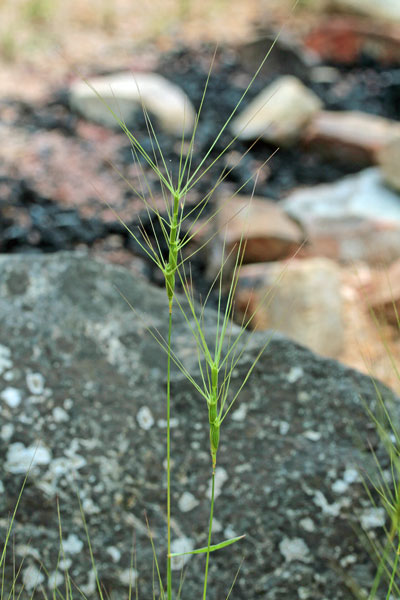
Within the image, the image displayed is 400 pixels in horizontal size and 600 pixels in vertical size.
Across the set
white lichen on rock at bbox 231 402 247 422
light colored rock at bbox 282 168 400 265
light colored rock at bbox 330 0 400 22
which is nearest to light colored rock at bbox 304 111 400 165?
light colored rock at bbox 282 168 400 265

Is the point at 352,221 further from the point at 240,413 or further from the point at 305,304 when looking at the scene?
the point at 240,413

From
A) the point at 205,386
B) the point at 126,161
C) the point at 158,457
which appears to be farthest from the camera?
the point at 126,161

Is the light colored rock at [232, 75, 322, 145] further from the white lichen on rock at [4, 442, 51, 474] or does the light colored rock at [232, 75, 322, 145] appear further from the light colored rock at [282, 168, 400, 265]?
the white lichen on rock at [4, 442, 51, 474]

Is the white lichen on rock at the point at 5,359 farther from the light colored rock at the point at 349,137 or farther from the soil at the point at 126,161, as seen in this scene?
the light colored rock at the point at 349,137

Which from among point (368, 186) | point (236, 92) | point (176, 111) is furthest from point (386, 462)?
point (236, 92)

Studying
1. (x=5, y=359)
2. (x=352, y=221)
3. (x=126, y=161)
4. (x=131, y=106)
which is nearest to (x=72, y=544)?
(x=5, y=359)

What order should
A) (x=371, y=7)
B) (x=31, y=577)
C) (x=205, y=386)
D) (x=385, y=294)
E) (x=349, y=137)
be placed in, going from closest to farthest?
(x=205, y=386) < (x=31, y=577) < (x=385, y=294) < (x=349, y=137) < (x=371, y=7)
